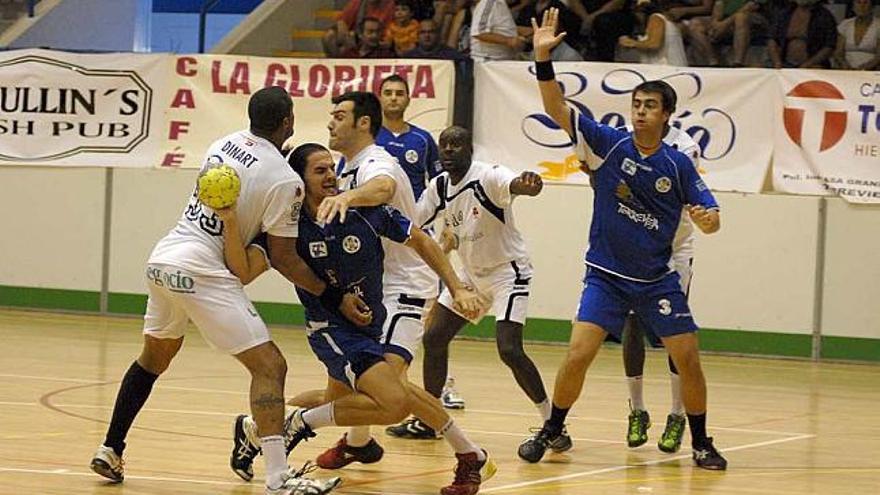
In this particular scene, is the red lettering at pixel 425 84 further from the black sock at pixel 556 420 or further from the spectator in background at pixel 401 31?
the black sock at pixel 556 420

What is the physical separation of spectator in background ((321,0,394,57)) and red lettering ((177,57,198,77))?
1765 mm

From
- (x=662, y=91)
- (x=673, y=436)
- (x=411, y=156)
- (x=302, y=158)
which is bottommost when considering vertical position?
(x=673, y=436)

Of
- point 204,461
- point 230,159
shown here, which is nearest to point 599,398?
point 204,461

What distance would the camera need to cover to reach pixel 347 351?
8.38 metres

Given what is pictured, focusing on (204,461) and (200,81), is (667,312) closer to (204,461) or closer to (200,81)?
(204,461)

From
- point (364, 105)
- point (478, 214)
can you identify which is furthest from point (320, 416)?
point (478, 214)

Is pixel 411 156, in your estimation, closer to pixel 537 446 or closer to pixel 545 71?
pixel 545 71

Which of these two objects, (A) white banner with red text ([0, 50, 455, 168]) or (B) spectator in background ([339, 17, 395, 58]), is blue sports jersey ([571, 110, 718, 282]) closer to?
(A) white banner with red text ([0, 50, 455, 168])

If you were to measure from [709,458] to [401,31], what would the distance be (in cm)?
1043

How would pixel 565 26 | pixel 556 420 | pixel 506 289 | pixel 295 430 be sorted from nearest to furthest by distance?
pixel 295 430
pixel 556 420
pixel 506 289
pixel 565 26

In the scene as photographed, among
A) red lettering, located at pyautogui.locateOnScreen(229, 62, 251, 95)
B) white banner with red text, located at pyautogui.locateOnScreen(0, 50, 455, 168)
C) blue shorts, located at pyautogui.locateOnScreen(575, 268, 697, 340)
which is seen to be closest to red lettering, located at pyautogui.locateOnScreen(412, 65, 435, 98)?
white banner with red text, located at pyautogui.locateOnScreen(0, 50, 455, 168)

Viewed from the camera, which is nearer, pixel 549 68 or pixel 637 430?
pixel 549 68

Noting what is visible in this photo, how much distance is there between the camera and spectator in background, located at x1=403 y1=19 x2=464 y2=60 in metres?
18.7

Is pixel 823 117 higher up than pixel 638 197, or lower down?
higher up
